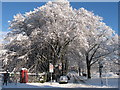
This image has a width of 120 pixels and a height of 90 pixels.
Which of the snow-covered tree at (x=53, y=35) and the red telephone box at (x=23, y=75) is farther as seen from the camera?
the snow-covered tree at (x=53, y=35)

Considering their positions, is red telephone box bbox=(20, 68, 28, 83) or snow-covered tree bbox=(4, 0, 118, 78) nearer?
red telephone box bbox=(20, 68, 28, 83)

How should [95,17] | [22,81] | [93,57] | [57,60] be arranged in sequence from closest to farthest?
[22,81], [57,60], [95,17], [93,57]

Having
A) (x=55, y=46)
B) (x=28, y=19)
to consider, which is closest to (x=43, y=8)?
Answer: (x=28, y=19)

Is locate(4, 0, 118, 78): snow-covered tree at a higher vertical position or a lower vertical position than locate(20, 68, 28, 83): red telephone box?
higher

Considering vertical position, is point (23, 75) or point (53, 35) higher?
point (53, 35)

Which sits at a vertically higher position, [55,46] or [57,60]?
[55,46]

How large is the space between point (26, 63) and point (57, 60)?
561 centimetres

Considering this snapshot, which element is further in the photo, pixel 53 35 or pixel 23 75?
pixel 53 35

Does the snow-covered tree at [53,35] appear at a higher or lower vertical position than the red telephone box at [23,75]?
higher

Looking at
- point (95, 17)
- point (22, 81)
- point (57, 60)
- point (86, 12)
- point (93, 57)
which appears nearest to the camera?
point (22, 81)

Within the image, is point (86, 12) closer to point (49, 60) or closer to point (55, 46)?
point (55, 46)

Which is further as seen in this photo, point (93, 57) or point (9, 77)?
point (93, 57)

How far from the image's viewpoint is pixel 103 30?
1369 inches

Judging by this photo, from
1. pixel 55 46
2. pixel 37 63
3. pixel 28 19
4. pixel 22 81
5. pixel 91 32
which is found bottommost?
pixel 22 81
